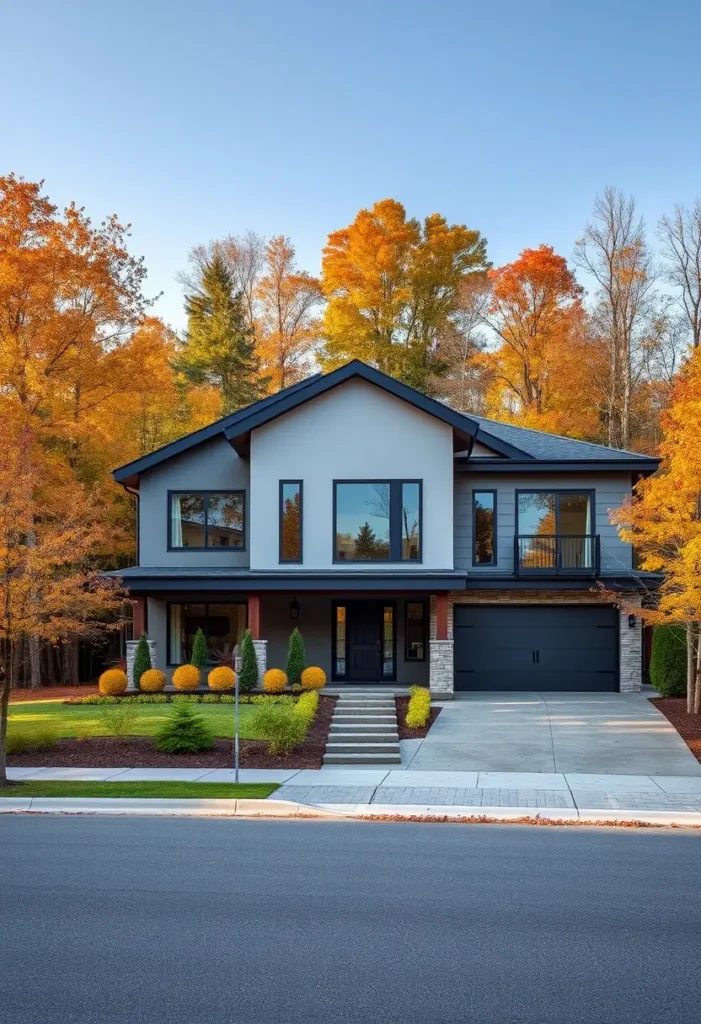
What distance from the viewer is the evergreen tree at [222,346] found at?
140 ft

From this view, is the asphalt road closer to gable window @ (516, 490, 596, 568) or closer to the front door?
gable window @ (516, 490, 596, 568)

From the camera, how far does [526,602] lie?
24.3m

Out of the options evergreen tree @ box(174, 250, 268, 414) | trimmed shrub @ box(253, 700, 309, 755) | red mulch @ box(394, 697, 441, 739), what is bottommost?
red mulch @ box(394, 697, 441, 739)

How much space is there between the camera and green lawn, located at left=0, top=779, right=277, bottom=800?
12.7 meters

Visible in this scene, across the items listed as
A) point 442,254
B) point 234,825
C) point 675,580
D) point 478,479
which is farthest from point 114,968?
point 442,254

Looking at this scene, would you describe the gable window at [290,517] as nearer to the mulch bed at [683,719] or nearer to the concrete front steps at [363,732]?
the concrete front steps at [363,732]

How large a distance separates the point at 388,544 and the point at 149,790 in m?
11.4

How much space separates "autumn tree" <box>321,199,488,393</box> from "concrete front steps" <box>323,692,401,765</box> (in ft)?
75.1

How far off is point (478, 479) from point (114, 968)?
1953 cm

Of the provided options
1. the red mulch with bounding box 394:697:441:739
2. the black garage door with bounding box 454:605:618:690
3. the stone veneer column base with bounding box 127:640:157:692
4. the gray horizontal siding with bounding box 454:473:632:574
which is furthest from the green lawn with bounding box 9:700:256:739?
the gray horizontal siding with bounding box 454:473:632:574

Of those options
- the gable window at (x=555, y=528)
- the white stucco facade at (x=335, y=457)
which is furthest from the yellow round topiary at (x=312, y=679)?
the gable window at (x=555, y=528)

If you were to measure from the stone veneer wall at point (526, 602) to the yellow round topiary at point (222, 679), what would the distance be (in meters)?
4.76

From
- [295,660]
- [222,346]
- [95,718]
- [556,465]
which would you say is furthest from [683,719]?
[222,346]

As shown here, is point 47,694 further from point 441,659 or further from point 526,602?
point 526,602
